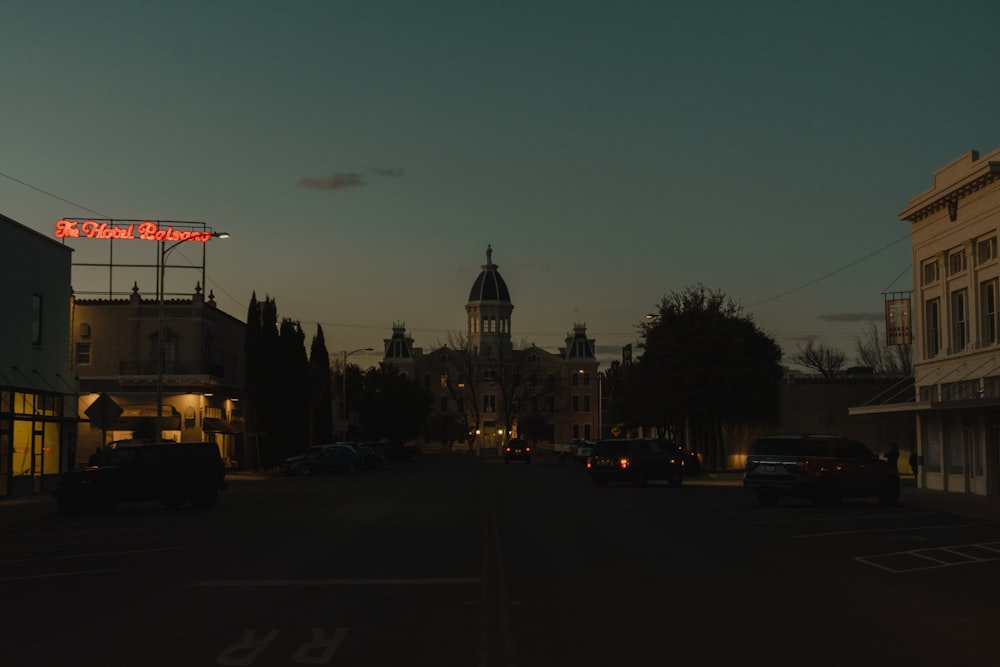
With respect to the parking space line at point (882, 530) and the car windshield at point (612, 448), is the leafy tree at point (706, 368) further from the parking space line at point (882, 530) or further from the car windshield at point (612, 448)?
the parking space line at point (882, 530)

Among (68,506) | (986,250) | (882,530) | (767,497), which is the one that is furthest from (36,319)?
(986,250)

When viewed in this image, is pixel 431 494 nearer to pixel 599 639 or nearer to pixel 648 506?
pixel 648 506

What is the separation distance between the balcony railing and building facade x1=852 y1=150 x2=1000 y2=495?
4045cm

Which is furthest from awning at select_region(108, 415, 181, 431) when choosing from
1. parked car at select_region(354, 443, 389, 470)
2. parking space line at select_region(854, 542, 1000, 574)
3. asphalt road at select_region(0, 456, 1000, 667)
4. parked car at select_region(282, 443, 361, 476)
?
parking space line at select_region(854, 542, 1000, 574)

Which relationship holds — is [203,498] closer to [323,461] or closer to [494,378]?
[323,461]

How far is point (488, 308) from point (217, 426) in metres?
113

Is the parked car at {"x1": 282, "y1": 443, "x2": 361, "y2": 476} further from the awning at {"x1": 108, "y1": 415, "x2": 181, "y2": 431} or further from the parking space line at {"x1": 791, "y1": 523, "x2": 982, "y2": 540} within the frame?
the parking space line at {"x1": 791, "y1": 523, "x2": 982, "y2": 540}

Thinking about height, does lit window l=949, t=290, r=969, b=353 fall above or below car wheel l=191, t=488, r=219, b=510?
above

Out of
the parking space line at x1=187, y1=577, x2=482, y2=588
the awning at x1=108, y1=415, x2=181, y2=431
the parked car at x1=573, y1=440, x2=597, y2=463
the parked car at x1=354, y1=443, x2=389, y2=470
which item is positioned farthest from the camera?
the parked car at x1=573, y1=440, x2=597, y2=463

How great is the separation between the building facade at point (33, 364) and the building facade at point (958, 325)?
2821 cm

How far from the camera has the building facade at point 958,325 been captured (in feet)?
123

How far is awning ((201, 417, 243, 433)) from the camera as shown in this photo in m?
68.0

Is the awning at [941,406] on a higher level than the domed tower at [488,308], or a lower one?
lower

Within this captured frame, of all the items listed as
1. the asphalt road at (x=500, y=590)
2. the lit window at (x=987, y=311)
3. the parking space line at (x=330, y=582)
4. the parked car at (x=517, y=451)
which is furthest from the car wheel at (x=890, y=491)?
the parked car at (x=517, y=451)
